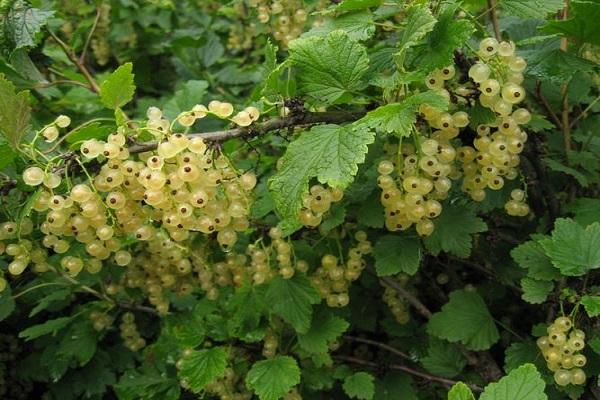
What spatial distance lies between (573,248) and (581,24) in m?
0.46

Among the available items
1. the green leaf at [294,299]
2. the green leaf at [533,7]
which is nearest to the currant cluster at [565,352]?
the green leaf at [294,299]

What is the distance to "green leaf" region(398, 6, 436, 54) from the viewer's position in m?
1.05

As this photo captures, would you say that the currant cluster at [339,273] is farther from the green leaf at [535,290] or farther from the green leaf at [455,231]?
the green leaf at [535,290]

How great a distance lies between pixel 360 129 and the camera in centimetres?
110

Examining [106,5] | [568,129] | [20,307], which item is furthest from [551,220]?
[106,5]

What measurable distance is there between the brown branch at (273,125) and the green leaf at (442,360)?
69cm

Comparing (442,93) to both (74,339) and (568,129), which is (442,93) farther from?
(74,339)

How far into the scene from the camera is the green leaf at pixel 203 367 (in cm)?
143

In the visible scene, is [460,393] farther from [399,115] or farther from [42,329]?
[42,329]

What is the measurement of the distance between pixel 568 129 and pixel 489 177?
474 millimetres

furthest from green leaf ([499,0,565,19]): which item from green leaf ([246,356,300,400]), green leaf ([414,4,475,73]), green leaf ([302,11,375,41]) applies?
green leaf ([246,356,300,400])

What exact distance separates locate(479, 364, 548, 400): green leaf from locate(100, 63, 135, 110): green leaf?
2.82 feet

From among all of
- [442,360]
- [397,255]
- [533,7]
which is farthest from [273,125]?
[442,360]

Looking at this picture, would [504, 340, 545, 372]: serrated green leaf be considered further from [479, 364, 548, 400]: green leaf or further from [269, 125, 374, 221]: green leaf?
[269, 125, 374, 221]: green leaf
